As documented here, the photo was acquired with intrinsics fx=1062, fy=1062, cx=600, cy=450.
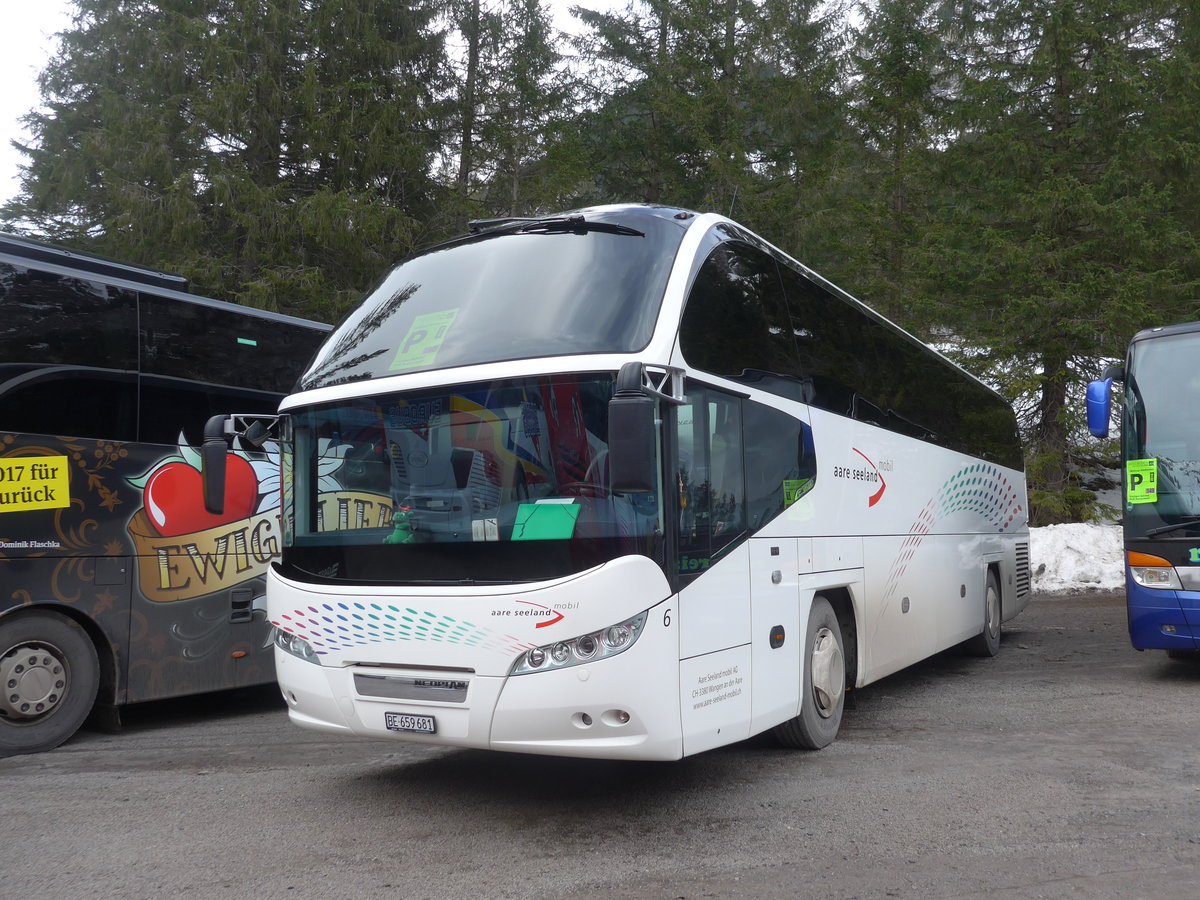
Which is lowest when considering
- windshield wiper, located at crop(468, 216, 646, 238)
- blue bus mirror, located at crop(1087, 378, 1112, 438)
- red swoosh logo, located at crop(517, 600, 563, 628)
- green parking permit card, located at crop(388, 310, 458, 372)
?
red swoosh logo, located at crop(517, 600, 563, 628)

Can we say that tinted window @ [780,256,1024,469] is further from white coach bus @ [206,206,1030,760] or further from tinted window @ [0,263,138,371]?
tinted window @ [0,263,138,371]

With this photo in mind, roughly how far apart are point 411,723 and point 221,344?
4732 millimetres

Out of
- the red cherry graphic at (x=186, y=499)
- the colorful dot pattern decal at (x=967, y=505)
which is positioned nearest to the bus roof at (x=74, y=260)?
the red cherry graphic at (x=186, y=499)

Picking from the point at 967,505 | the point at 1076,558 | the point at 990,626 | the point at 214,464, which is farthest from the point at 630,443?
the point at 1076,558

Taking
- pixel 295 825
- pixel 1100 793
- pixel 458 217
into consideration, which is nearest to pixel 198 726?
pixel 295 825

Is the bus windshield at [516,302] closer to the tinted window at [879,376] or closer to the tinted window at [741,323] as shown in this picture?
the tinted window at [741,323]

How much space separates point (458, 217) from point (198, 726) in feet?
53.7

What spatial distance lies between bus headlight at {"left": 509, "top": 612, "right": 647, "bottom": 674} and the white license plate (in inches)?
25.6

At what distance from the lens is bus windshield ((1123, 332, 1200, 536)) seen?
9227 mm

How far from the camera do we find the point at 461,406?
5562 millimetres

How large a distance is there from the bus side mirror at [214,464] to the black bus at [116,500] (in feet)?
6.44

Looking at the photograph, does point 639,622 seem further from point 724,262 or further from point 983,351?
point 983,351

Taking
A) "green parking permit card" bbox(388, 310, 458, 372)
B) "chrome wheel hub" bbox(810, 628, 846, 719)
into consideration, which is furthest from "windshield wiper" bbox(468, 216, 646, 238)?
"chrome wheel hub" bbox(810, 628, 846, 719)

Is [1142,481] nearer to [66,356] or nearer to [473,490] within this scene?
[473,490]
